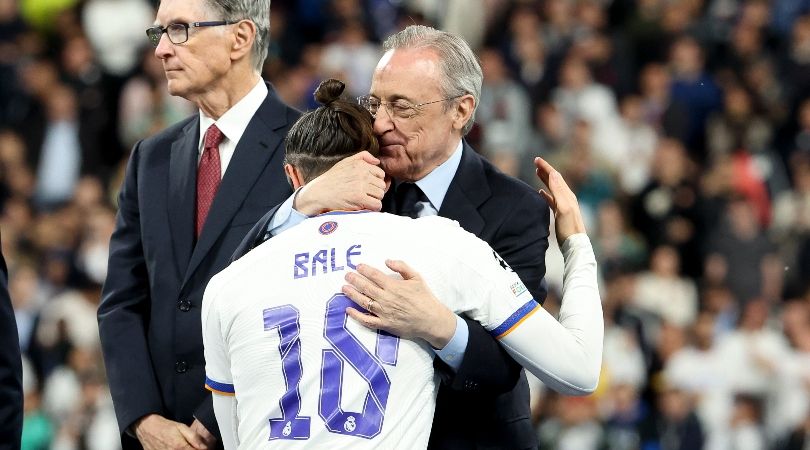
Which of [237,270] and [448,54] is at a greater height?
[448,54]

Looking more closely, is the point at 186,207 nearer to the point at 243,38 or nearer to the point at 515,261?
the point at 243,38

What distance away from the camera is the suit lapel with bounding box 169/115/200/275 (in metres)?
4.26

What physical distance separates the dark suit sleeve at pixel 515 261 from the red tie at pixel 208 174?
0.97 metres

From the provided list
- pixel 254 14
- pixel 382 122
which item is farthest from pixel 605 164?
pixel 382 122

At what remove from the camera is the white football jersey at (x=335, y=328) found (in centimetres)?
332

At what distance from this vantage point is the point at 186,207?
4.32m

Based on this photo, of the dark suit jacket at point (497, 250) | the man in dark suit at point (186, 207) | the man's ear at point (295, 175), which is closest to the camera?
the man's ear at point (295, 175)

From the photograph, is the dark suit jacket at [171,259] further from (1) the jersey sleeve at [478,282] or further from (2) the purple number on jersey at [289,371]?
(1) the jersey sleeve at [478,282]

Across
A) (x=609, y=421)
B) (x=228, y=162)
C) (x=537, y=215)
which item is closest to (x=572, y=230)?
(x=537, y=215)

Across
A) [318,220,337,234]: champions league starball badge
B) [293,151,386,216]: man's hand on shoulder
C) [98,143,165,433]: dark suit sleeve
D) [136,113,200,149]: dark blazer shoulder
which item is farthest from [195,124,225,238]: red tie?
[318,220,337,234]: champions league starball badge

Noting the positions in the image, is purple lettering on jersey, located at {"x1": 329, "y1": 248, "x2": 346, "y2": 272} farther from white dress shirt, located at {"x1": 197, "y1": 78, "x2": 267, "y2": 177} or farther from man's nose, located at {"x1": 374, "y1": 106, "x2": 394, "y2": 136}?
white dress shirt, located at {"x1": 197, "y1": 78, "x2": 267, "y2": 177}

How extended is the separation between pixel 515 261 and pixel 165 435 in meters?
1.16

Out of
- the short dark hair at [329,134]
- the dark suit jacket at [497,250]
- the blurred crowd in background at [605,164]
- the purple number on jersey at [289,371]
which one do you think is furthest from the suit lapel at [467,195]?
the blurred crowd in background at [605,164]

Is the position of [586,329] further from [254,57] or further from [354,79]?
[354,79]
